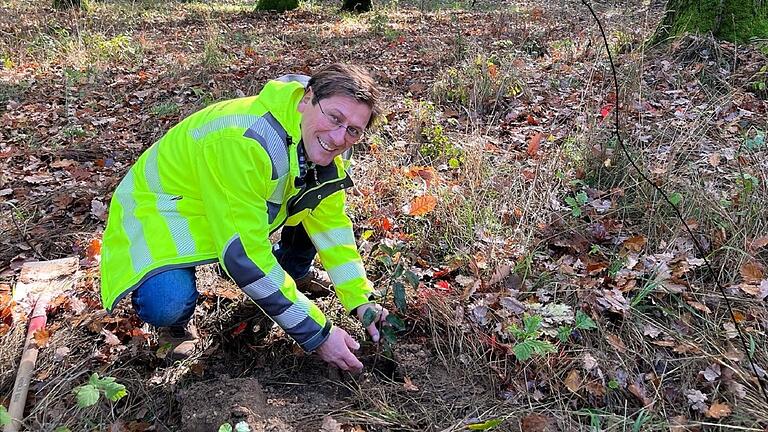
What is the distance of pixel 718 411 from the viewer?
2.04 metres

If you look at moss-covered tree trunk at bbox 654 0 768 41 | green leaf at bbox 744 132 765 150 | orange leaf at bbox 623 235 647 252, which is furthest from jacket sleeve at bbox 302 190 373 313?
moss-covered tree trunk at bbox 654 0 768 41

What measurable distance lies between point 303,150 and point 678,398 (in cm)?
177

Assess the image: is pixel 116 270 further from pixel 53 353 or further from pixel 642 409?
pixel 642 409

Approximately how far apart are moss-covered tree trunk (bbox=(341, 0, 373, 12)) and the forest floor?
6.44m

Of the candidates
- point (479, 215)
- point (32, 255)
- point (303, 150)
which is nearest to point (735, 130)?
point (479, 215)

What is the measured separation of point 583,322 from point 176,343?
1785mm

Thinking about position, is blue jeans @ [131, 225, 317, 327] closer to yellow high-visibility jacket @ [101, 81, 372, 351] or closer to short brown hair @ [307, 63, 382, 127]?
yellow high-visibility jacket @ [101, 81, 372, 351]

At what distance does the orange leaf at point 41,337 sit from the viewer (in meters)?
2.43

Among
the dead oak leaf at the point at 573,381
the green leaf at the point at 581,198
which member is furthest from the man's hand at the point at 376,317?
the green leaf at the point at 581,198

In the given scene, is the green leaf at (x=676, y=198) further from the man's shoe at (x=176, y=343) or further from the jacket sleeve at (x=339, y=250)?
the man's shoe at (x=176, y=343)

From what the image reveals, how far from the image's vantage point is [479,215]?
120 inches

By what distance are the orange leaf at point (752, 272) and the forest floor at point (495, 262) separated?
0.04ft

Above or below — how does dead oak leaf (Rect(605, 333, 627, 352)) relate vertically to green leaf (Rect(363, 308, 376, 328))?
below

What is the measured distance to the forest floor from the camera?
215 cm
